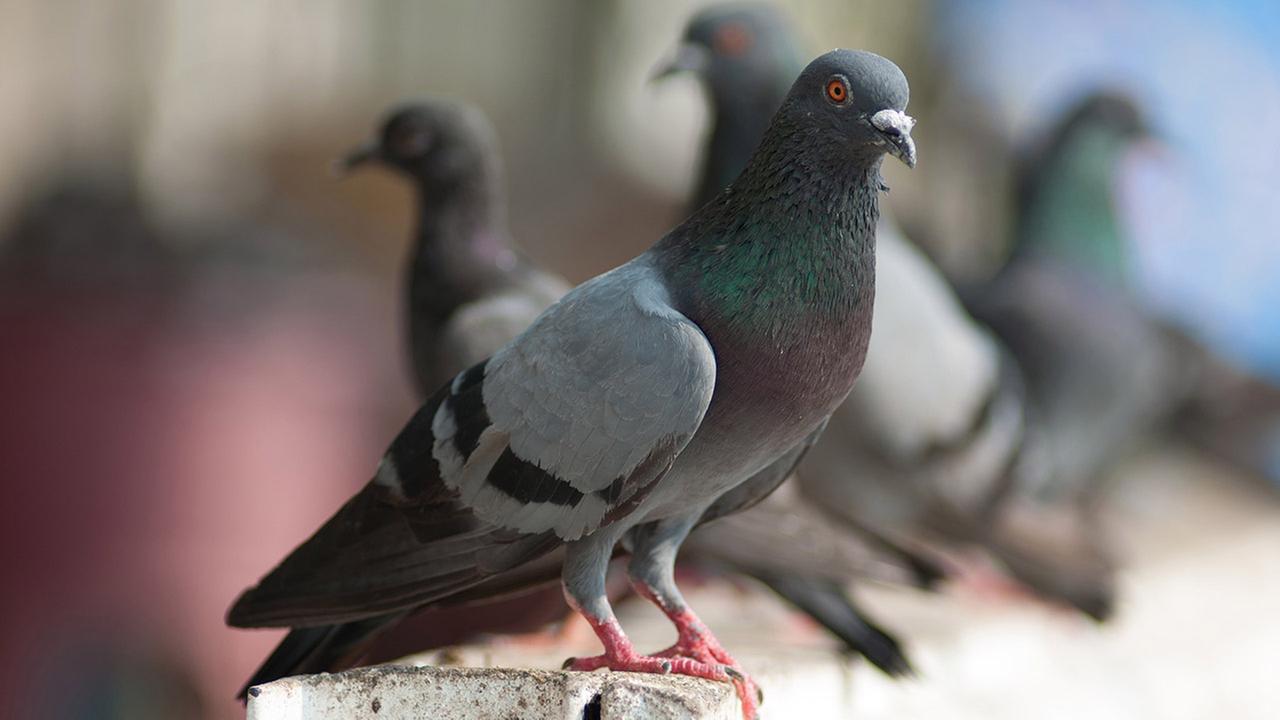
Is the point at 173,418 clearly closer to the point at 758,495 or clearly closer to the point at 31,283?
the point at 31,283

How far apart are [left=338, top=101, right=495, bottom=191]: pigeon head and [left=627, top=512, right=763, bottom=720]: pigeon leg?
1307 mm

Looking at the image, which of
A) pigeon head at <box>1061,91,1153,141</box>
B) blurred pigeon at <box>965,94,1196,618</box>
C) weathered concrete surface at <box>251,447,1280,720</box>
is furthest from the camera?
pigeon head at <box>1061,91,1153,141</box>

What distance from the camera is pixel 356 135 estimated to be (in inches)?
293

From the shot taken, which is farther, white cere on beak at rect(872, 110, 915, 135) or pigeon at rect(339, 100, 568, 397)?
pigeon at rect(339, 100, 568, 397)

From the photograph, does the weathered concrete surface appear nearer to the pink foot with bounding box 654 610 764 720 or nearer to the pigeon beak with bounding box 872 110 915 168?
the pink foot with bounding box 654 610 764 720

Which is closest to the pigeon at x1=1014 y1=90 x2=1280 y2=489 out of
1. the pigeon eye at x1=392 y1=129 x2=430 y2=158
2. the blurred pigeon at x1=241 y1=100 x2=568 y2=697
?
the blurred pigeon at x1=241 y1=100 x2=568 y2=697

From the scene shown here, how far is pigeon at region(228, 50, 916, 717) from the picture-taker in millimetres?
2080

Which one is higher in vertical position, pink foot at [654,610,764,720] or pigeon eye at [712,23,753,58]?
pigeon eye at [712,23,753,58]

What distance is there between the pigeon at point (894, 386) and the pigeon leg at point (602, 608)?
5.18ft

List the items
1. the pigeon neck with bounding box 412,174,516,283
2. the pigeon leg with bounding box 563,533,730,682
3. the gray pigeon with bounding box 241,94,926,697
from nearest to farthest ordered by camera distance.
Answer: the pigeon leg with bounding box 563,533,730,682
the gray pigeon with bounding box 241,94,926,697
the pigeon neck with bounding box 412,174,516,283

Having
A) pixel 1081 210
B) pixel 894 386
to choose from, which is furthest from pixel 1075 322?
pixel 894 386

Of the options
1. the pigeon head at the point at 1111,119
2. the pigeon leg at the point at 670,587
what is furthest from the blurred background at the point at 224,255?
the pigeon leg at the point at 670,587

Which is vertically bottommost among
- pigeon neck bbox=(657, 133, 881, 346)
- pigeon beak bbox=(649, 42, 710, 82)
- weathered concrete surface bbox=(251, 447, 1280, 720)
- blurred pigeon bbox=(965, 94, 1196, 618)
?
weathered concrete surface bbox=(251, 447, 1280, 720)

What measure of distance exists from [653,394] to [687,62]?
2143 mm
